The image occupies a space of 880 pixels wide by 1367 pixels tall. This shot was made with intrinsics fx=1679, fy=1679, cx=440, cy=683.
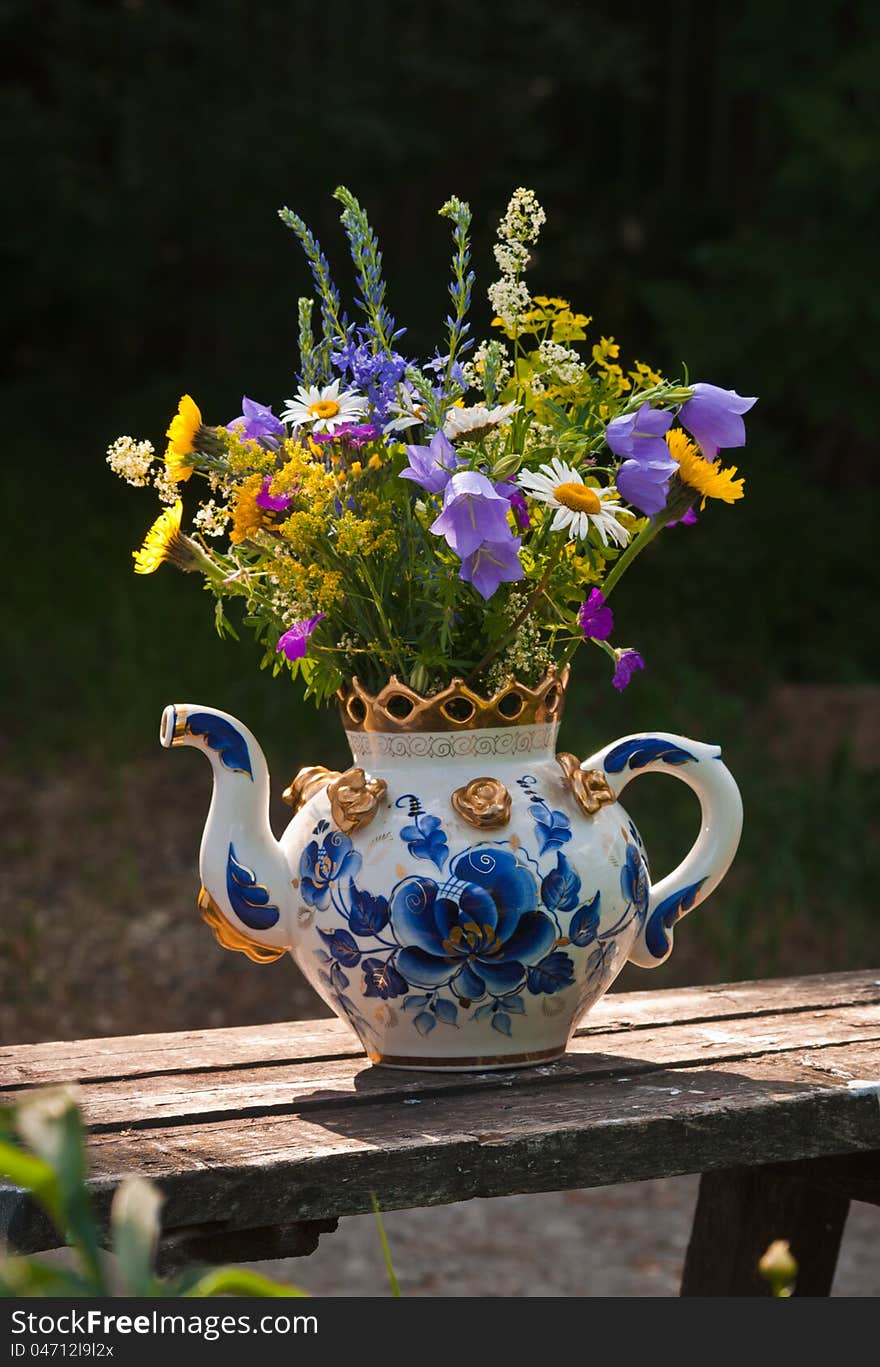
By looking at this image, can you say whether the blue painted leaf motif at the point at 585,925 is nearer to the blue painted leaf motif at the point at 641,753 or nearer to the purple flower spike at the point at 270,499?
the blue painted leaf motif at the point at 641,753

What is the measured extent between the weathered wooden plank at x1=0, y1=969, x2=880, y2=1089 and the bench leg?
11.8 inches

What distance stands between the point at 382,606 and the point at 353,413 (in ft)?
0.59

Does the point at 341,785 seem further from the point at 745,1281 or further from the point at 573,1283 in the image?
the point at 573,1283

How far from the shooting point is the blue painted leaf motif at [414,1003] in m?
1.52

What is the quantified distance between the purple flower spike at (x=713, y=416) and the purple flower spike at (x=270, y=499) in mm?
376

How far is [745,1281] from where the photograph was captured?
2.21 meters

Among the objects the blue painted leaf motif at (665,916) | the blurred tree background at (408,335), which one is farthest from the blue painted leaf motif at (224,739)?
the blurred tree background at (408,335)

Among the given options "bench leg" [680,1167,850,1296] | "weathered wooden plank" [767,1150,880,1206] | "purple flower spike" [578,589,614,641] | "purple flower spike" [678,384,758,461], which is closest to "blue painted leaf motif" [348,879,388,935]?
"purple flower spike" [578,589,614,641]

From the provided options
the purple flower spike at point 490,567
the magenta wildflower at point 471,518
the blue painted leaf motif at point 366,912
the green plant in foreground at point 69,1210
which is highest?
the magenta wildflower at point 471,518

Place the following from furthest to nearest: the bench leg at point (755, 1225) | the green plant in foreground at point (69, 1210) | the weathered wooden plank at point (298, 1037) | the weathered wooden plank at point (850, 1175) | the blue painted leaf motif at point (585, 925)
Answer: the bench leg at point (755, 1225) < the weathered wooden plank at point (850, 1175) < the weathered wooden plank at point (298, 1037) < the blue painted leaf motif at point (585, 925) < the green plant in foreground at point (69, 1210)

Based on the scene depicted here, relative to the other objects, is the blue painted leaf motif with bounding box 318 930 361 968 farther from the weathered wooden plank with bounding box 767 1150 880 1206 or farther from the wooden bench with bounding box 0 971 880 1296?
the weathered wooden plank with bounding box 767 1150 880 1206

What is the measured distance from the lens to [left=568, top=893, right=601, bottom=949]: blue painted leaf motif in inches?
60.3

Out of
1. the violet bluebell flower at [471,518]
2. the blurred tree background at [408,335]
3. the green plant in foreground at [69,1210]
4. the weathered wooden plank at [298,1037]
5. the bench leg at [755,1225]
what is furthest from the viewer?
the blurred tree background at [408,335]

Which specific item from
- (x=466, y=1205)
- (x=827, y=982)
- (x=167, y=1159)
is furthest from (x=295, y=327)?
(x=167, y=1159)
